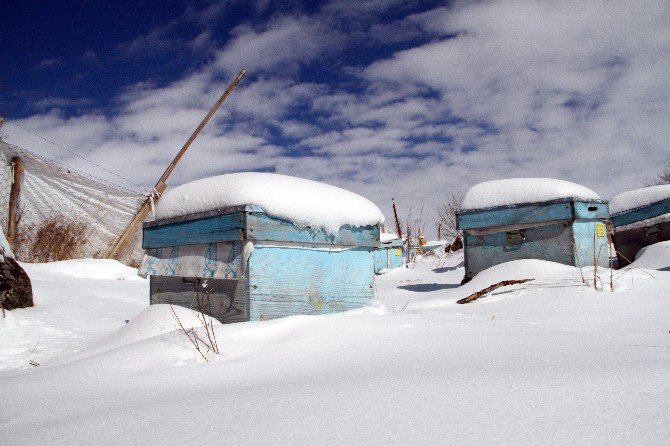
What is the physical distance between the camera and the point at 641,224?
24.5 ft

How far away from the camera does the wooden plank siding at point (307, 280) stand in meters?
3.00

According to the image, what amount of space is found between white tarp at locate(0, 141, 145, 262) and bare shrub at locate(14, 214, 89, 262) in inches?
0.7

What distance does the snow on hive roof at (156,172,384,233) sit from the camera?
3.05 meters

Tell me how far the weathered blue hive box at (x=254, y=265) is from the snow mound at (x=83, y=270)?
14.0 feet

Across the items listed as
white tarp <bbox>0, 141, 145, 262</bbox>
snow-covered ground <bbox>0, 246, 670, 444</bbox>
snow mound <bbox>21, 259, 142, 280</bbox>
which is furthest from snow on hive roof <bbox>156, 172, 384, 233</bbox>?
white tarp <bbox>0, 141, 145, 262</bbox>

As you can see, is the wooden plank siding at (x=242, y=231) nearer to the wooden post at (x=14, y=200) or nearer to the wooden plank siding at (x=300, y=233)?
the wooden plank siding at (x=300, y=233)

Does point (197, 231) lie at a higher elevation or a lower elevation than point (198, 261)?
higher

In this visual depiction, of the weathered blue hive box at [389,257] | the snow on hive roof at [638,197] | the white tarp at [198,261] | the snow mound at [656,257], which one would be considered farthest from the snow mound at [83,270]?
the snow on hive roof at [638,197]

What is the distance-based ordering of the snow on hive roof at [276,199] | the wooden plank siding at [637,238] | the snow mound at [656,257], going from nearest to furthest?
1. the snow on hive roof at [276,199]
2. the snow mound at [656,257]
3. the wooden plank siding at [637,238]

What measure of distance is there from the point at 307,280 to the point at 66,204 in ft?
27.4

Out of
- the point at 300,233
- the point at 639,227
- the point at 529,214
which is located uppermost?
the point at 529,214

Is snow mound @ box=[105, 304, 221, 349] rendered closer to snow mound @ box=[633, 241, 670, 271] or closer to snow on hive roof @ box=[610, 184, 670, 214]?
snow mound @ box=[633, 241, 670, 271]

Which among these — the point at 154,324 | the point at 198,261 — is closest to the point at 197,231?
the point at 198,261

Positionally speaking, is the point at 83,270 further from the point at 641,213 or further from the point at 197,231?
the point at 641,213
